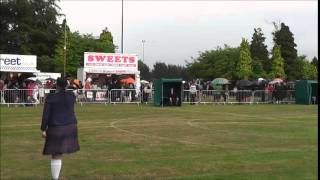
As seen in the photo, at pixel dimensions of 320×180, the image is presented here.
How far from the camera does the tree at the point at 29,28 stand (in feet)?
282

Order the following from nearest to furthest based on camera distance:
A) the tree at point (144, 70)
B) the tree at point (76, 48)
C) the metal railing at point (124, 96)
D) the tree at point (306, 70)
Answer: the metal railing at point (124, 96) → the tree at point (76, 48) → the tree at point (306, 70) → the tree at point (144, 70)

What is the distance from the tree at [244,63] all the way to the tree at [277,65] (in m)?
3.38

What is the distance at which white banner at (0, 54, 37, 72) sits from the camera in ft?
126

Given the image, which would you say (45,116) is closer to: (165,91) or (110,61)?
(165,91)

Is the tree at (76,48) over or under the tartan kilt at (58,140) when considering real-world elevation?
over

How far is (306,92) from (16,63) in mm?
19054

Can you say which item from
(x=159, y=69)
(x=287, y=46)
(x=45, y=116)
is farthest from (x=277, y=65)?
(x=45, y=116)

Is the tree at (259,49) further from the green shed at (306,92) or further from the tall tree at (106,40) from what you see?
the green shed at (306,92)

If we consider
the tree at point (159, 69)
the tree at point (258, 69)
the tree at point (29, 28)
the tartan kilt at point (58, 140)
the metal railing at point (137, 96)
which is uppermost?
the tree at point (29, 28)

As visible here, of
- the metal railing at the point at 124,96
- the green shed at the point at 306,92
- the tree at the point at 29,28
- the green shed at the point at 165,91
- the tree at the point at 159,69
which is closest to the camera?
the green shed at the point at 165,91

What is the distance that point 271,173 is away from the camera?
10.3 meters

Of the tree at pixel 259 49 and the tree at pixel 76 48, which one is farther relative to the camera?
the tree at pixel 259 49

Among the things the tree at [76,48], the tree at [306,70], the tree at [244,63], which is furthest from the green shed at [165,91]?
the tree at [306,70]

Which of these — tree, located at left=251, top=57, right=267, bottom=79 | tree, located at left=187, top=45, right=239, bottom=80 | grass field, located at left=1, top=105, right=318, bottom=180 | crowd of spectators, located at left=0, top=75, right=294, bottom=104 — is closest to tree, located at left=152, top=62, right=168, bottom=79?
tree, located at left=187, top=45, right=239, bottom=80
